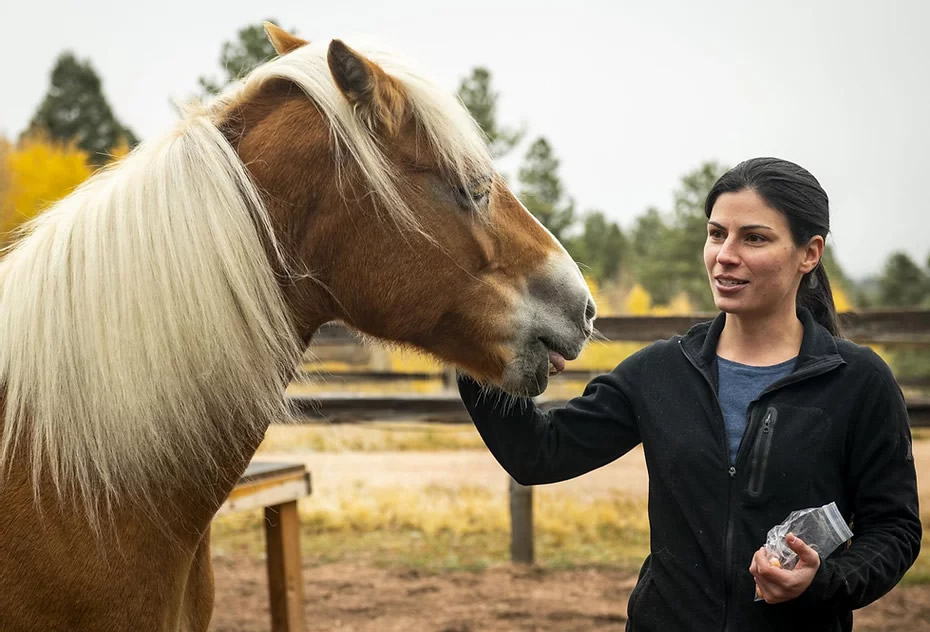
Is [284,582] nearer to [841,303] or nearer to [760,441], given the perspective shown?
[760,441]

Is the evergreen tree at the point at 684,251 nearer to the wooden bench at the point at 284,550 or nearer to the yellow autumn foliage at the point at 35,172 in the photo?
the yellow autumn foliage at the point at 35,172

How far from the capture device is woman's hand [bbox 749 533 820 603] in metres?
1.52

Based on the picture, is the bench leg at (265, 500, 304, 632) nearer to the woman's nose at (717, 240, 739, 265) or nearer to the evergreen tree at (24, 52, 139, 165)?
the woman's nose at (717, 240, 739, 265)

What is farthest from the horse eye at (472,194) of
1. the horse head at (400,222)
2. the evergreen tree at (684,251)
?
the evergreen tree at (684,251)

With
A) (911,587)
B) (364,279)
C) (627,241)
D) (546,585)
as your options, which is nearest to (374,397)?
(546,585)

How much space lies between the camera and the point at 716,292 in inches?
72.1

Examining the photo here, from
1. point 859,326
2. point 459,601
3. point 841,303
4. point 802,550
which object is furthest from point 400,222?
point 841,303

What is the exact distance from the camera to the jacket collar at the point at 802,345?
1.75 metres

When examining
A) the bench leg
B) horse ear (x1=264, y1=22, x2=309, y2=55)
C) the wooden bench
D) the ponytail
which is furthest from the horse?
the bench leg

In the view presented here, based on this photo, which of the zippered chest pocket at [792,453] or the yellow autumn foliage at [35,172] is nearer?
the zippered chest pocket at [792,453]

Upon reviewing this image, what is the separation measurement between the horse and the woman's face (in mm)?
324

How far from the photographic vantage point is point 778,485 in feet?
5.52

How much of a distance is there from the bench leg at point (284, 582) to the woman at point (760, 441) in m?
2.49

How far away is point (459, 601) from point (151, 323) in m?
3.77
